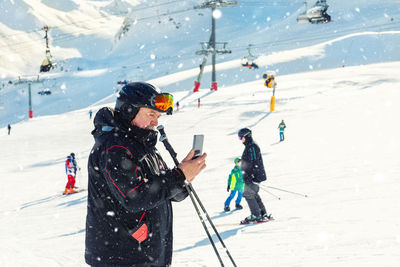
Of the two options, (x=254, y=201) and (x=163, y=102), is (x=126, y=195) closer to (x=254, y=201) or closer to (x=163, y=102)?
(x=163, y=102)

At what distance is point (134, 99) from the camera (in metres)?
2.46

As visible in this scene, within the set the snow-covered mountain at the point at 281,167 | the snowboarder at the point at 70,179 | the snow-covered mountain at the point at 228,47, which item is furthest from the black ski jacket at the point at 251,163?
the snow-covered mountain at the point at 228,47

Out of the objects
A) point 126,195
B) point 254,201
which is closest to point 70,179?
point 254,201

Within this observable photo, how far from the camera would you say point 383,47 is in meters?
53.8

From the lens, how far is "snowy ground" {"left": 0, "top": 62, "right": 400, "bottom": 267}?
19.3ft

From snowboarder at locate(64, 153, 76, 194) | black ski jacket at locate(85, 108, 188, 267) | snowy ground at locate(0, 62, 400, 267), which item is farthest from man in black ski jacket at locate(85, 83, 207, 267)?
snowboarder at locate(64, 153, 76, 194)

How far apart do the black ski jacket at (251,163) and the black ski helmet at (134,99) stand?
5123 millimetres

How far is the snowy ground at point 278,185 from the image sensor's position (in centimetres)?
587

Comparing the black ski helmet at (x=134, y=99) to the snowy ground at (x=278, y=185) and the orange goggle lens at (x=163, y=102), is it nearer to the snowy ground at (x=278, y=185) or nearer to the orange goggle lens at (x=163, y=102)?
the orange goggle lens at (x=163, y=102)

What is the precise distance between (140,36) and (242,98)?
10775cm

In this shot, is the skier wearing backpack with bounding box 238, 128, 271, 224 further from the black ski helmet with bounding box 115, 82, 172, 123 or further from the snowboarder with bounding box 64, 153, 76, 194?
the snowboarder with bounding box 64, 153, 76, 194

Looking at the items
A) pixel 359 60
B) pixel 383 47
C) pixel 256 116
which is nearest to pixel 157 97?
pixel 256 116

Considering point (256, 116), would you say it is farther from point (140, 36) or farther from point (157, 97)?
point (140, 36)

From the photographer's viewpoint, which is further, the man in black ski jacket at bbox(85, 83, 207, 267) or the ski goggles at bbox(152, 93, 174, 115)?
the ski goggles at bbox(152, 93, 174, 115)
